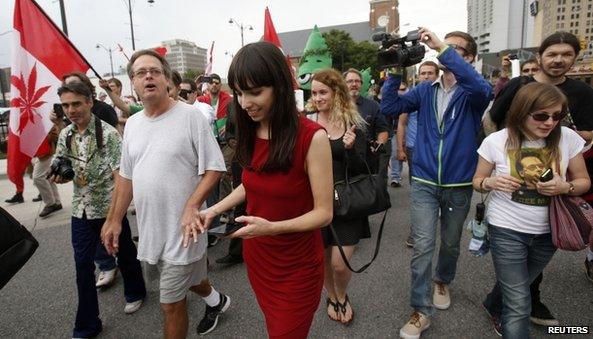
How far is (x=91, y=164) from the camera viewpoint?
2.87 meters

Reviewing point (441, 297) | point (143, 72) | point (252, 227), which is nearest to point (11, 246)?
point (143, 72)

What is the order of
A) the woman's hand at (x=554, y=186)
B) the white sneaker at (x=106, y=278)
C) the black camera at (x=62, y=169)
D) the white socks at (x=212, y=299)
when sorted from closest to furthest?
the woman's hand at (x=554, y=186), the black camera at (x=62, y=169), the white socks at (x=212, y=299), the white sneaker at (x=106, y=278)

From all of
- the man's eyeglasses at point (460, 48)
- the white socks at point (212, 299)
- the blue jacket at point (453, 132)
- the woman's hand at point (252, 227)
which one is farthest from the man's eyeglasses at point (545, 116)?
the white socks at point (212, 299)

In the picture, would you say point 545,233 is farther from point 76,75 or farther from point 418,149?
point 76,75

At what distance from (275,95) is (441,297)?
2328 millimetres

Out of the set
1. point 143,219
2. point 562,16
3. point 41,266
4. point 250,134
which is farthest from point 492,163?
point 562,16

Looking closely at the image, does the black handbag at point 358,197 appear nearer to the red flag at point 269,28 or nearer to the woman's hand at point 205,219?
the woman's hand at point 205,219

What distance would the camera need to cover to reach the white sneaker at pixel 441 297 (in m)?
2.90

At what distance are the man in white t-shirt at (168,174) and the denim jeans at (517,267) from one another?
5.84ft

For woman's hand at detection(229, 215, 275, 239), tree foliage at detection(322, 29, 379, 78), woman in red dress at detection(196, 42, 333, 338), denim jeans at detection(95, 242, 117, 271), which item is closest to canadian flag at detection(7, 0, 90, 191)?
denim jeans at detection(95, 242, 117, 271)

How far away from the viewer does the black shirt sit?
3.42 metres

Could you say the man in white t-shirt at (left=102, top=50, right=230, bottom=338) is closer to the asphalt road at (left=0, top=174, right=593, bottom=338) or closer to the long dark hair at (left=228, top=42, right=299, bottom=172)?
the long dark hair at (left=228, top=42, right=299, bottom=172)

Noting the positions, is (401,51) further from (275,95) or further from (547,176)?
(275,95)


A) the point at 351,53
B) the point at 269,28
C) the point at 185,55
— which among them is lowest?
the point at 269,28
